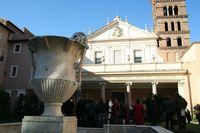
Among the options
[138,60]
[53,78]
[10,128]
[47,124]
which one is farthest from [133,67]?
[47,124]

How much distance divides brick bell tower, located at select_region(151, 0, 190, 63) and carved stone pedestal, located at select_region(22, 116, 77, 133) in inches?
1479

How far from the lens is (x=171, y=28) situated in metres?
45.1

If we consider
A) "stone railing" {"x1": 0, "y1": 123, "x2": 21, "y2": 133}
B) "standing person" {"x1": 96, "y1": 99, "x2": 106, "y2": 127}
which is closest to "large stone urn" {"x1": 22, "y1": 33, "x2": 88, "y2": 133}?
"stone railing" {"x1": 0, "y1": 123, "x2": 21, "y2": 133}

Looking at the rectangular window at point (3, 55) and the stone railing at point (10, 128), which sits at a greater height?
the rectangular window at point (3, 55)

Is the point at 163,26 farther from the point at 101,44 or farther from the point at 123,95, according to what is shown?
the point at 123,95

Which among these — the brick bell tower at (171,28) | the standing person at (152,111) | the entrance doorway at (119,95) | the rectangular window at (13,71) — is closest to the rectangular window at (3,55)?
the rectangular window at (13,71)

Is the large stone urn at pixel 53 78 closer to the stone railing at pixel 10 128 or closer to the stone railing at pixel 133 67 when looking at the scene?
the stone railing at pixel 10 128

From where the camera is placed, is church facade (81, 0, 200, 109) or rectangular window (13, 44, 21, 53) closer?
church facade (81, 0, 200, 109)

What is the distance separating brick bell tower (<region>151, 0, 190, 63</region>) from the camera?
141 ft

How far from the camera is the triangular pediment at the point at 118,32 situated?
112ft

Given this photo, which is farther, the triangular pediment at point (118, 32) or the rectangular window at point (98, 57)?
the triangular pediment at point (118, 32)

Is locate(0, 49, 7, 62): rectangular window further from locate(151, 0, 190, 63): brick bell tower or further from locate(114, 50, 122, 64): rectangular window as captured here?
locate(151, 0, 190, 63): brick bell tower

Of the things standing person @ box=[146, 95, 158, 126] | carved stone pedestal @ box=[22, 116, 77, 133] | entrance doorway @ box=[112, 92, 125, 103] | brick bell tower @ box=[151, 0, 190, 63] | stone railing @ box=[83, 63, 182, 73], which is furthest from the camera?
brick bell tower @ box=[151, 0, 190, 63]

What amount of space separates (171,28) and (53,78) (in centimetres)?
4256
